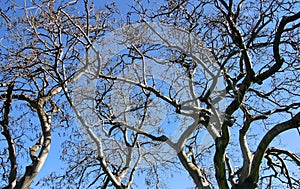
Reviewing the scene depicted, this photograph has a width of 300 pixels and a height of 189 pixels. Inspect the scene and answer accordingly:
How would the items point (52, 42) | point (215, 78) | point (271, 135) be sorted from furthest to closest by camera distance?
1. point (52, 42)
2. point (215, 78)
3. point (271, 135)

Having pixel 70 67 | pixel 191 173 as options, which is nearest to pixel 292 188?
pixel 191 173

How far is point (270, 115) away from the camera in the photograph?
704cm

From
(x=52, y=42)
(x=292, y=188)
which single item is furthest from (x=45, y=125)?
(x=292, y=188)

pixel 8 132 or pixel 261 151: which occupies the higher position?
pixel 8 132

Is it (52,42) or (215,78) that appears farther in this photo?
(52,42)

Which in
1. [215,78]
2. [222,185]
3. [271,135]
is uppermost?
[215,78]

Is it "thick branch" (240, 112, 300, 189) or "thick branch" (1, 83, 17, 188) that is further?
"thick branch" (1, 83, 17, 188)

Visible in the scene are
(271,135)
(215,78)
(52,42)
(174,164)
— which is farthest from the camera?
(174,164)

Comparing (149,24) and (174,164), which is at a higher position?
(149,24)

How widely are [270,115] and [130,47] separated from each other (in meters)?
3.39

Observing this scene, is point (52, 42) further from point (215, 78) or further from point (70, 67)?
point (215, 78)

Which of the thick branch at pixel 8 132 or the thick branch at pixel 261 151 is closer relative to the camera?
the thick branch at pixel 261 151

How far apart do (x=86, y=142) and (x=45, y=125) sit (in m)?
1.00

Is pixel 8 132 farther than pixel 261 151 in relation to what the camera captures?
Yes
